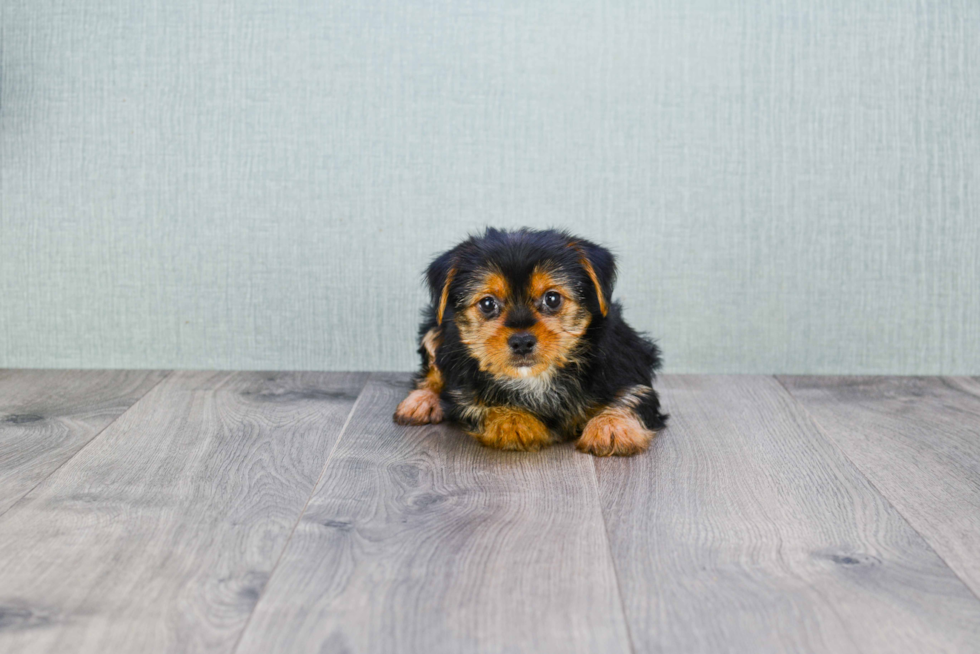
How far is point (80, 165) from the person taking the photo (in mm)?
3318

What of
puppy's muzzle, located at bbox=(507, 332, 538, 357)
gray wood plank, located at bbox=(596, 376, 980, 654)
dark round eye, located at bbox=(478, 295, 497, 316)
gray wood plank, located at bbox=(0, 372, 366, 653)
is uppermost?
dark round eye, located at bbox=(478, 295, 497, 316)

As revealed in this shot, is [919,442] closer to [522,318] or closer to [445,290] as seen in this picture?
[522,318]

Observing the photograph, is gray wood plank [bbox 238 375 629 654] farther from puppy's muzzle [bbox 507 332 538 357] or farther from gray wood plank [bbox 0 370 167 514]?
gray wood plank [bbox 0 370 167 514]

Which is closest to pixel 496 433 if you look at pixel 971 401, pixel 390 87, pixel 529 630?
pixel 529 630

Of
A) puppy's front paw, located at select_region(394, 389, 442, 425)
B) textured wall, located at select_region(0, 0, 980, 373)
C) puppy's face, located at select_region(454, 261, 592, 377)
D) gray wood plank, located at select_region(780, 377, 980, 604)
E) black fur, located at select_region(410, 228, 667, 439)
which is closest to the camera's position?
gray wood plank, located at select_region(780, 377, 980, 604)

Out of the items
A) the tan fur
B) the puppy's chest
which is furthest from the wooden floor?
the tan fur

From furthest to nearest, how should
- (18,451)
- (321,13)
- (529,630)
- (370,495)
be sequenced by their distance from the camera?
(321,13) → (18,451) → (370,495) → (529,630)

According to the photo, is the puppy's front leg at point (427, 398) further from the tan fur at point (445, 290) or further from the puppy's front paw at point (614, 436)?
the puppy's front paw at point (614, 436)

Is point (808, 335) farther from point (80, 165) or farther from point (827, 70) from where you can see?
point (80, 165)

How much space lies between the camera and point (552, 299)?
242 centimetres

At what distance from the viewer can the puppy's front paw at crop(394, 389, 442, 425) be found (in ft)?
8.98

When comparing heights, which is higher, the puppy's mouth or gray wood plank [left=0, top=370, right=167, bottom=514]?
the puppy's mouth

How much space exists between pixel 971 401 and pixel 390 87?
7.55ft

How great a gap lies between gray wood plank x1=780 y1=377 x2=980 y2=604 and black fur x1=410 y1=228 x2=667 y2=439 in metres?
0.63
